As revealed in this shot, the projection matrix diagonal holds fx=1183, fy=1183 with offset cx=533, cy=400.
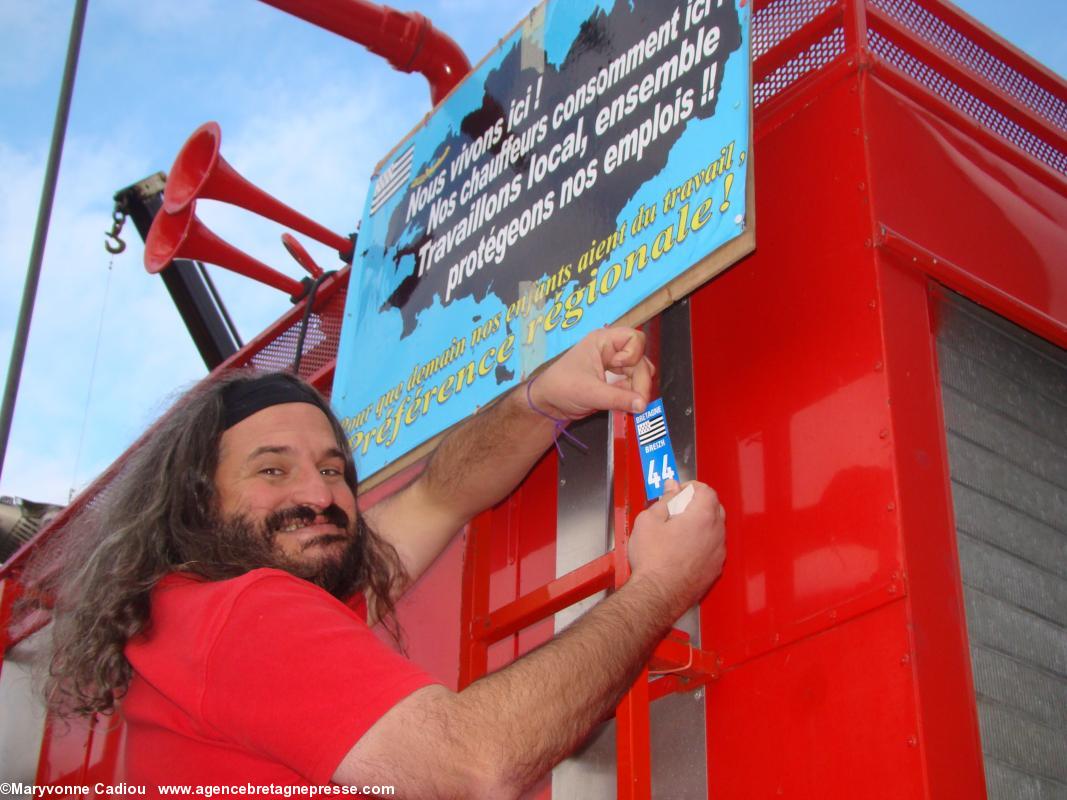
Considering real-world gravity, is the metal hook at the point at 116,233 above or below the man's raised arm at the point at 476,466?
above

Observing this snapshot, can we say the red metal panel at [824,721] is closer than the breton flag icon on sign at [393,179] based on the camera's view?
Yes

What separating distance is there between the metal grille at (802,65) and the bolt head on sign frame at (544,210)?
345 millimetres

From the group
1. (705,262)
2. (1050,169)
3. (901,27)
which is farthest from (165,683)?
(1050,169)

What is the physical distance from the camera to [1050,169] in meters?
4.03

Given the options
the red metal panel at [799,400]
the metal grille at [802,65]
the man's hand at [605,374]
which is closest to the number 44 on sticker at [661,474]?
the man's hand at [605,374]

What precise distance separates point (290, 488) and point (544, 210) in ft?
4.87

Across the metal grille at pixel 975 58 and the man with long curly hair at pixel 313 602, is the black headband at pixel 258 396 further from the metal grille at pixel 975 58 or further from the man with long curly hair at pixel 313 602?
the metal grille at pixel 975 58

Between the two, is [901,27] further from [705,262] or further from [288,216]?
[288,216]

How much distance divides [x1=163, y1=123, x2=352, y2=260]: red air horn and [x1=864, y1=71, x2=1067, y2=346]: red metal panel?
3304 mm

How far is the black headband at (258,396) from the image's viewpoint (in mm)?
3322

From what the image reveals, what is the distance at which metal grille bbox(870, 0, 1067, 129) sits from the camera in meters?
3.79

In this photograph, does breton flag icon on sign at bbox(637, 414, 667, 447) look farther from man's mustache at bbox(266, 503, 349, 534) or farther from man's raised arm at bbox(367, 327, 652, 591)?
man's mustache at bbox(266, 503, 349, 534)

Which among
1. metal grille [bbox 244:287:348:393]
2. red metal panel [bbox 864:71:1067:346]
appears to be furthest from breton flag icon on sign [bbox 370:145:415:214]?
red metal panel [bbox 864:71:1067:346]

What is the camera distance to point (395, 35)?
235 inches
